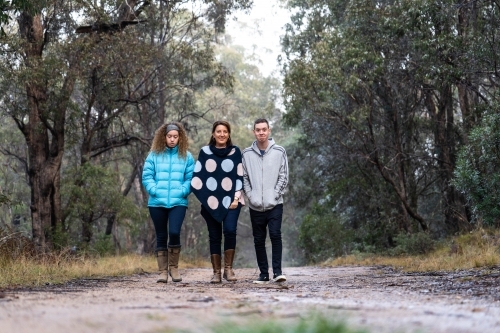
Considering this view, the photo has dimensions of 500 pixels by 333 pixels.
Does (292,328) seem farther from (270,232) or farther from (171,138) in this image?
(171,138)

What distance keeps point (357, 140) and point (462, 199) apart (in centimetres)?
400

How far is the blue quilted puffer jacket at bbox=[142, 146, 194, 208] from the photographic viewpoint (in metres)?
8.48

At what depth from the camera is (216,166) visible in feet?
28.3

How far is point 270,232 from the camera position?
331 inches

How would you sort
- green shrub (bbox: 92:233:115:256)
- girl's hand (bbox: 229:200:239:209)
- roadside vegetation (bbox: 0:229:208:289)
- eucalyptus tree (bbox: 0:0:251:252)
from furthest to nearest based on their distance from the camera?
1. green shrub (bbox: 92:233:115:256)
2. eucalyptus tree (bbox: 0:0:251:252)
3. girl's hand (bbox: 229:200:239:209)
4. roadside vegetation (bbox: 0:229:208:289)

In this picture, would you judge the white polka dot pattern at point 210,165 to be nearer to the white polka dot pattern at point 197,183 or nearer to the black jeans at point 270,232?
the white polka dot pattern at point 197,183

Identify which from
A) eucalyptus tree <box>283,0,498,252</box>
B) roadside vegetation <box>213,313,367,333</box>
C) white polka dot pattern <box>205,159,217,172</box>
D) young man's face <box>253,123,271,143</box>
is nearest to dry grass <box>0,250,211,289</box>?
white polka dot pattern <box>205,159,217,172</box>

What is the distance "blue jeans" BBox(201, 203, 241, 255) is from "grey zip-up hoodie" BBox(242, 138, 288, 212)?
269 mm

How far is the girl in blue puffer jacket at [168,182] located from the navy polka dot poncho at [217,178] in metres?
0.15

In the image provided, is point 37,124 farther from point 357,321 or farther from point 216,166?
point 357,321

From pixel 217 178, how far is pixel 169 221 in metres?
0.80

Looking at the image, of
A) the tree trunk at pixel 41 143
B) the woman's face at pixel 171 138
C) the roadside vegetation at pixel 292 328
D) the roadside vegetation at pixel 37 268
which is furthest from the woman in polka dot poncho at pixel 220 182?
the tree trunk at pixel 41 143

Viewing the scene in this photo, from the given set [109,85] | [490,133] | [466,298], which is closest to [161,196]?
[466,298]

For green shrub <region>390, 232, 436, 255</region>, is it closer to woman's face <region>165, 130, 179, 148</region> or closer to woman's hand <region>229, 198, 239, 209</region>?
woman's hand <region>229, 198, 239, 209</region>
